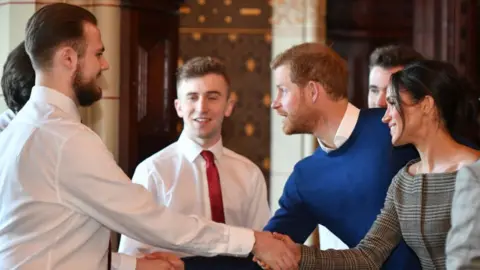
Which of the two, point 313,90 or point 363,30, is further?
point 363,30

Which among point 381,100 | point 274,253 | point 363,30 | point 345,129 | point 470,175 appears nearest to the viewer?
point 470,175

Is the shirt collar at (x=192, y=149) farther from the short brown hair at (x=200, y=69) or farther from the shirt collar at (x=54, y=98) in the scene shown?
the shirt collar at (x=54, y=98)

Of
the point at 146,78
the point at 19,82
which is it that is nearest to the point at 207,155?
the point at 19,82

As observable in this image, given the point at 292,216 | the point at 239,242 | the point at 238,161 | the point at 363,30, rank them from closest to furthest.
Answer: the point at 239,242 → the point at 292,216 → the point at 238,161 → the point at 363,30

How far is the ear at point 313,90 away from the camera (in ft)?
10.3

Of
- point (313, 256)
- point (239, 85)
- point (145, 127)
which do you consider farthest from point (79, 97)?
point (239, 85)

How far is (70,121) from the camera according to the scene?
256 cm

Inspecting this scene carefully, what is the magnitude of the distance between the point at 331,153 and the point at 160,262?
2.20ft

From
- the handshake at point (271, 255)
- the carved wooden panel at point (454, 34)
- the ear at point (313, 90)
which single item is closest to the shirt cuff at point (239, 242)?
the handshake at point (271, 255)

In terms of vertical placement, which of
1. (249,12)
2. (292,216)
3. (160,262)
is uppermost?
(249,12)

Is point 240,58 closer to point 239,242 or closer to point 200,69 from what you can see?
point 200,69

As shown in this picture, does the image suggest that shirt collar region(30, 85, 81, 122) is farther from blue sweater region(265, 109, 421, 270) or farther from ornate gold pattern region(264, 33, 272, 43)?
ornate gold pattern region(264, 33, 272, 43)

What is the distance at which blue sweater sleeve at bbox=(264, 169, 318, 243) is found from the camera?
3.20 m

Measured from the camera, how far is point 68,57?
2.62 metres
